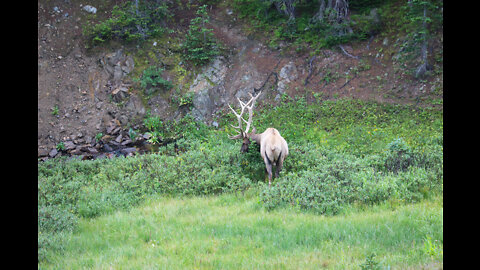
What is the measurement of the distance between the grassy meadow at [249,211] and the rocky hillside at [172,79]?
13.7ft

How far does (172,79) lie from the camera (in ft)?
68.1

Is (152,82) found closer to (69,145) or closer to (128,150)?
(128,150)

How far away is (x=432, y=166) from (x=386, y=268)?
636 cm

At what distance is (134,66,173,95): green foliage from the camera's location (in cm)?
2009

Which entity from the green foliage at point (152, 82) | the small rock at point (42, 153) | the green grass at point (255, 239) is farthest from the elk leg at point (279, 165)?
the small rock at point (42, 153)

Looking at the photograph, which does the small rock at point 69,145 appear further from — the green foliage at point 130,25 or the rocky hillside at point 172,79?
the green foliage at point 130,25

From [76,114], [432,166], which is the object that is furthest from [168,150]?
[432,166]

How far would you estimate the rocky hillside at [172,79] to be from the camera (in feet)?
58.7

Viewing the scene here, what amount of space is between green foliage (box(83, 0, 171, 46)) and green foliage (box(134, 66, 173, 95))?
105 inches

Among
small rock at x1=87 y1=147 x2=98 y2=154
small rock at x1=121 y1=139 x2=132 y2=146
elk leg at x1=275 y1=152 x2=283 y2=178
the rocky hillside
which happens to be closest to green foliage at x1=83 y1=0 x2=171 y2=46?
the rocky hillside

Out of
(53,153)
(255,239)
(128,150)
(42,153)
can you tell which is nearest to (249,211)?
(255,239)

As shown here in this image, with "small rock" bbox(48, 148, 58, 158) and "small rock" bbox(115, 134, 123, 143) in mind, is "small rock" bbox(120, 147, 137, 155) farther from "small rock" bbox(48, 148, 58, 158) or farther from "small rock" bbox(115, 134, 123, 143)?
"small rock" bbox(48, 148, 58, 158)

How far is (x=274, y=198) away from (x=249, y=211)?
0.70 metres
